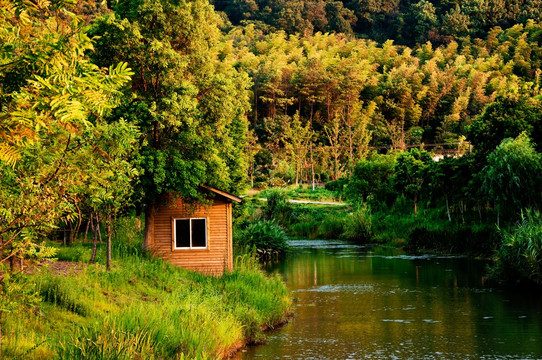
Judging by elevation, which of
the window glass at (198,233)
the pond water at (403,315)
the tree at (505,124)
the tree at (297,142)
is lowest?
the pond water at (403,315)

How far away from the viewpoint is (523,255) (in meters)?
23.6

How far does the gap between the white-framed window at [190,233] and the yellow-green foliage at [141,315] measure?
2.89 meters

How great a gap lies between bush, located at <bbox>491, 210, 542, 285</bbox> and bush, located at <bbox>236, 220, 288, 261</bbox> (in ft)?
38.3

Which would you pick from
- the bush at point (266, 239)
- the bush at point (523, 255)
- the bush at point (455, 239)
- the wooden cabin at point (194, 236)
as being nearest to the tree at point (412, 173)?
the bush at point (455, 239)

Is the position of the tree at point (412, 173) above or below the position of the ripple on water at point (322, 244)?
above

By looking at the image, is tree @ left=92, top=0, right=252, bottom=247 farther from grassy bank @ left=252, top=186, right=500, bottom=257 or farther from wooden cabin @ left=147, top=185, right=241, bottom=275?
grassy bank @ left=252, top=186, right=500, bottom=257

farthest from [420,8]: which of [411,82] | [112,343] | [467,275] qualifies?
[112,343]

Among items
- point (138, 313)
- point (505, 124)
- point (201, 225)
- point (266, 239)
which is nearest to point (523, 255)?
point (505, 124)

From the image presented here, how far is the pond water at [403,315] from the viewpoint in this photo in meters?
15.0

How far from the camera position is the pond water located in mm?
15016

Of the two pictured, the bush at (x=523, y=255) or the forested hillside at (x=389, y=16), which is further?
the forested hillside at (x=389, y=16)

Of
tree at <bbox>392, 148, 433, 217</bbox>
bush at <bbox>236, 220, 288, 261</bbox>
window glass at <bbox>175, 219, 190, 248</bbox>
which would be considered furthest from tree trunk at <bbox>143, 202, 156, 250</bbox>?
tree at <bbox>392, 148, 433, 217</bbox>

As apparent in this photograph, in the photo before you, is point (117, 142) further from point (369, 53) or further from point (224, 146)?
point (369, 53)

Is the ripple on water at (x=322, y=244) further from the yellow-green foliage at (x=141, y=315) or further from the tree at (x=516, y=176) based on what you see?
the yellow-green foliage at (x=141, y=315)
